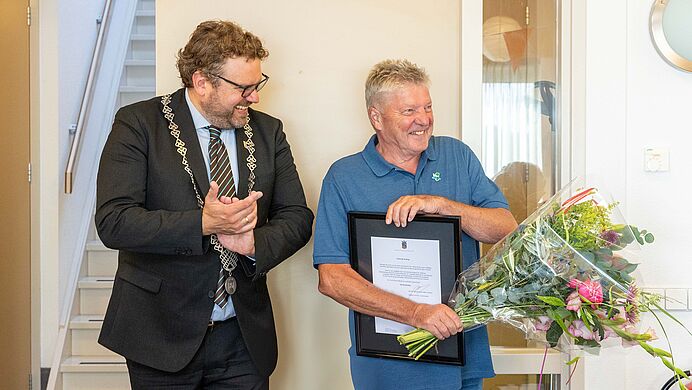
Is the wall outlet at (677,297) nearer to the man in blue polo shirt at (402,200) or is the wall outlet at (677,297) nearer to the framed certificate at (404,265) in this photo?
the man in blue polo shirt at (402,200)

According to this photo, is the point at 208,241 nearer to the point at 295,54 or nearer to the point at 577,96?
the point at 295,54

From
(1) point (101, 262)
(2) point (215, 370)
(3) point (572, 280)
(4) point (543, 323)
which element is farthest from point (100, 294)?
(3) point (572, 280)

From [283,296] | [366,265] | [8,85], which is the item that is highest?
[8,85]

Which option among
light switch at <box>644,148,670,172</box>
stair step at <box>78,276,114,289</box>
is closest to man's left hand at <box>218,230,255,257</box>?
light switch at <box>644,148,670,172</box>

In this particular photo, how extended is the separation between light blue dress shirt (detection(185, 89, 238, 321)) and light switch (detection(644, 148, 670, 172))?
54.3 inches

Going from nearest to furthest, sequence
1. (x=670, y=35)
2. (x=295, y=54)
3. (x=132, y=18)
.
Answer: (x=670, y=35) < (x=295, y=54) < (x=132, y=18)

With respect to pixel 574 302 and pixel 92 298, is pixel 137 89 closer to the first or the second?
pixel 92 298

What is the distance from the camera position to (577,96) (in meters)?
2.94

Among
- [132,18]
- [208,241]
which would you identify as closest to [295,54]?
[208,241]

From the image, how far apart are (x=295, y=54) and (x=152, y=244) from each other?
1123 millimetres

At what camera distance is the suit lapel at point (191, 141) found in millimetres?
2443

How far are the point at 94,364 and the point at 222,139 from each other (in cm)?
212

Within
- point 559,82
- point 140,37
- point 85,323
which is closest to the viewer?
point 559,82

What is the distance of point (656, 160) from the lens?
286 centimetres
